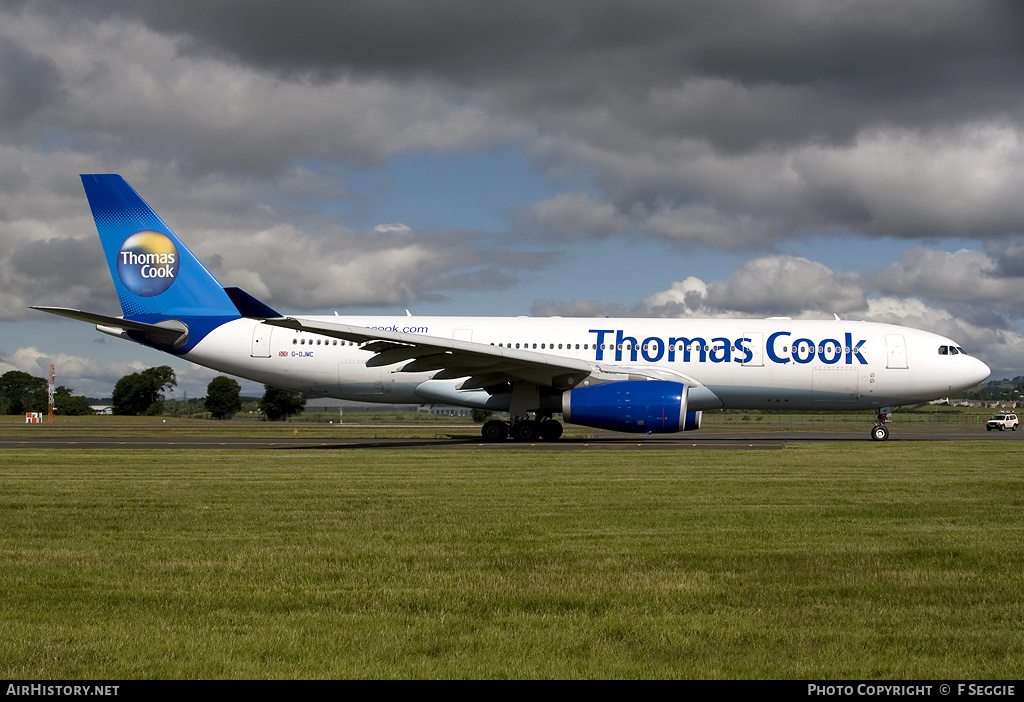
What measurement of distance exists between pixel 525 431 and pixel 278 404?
171 ft

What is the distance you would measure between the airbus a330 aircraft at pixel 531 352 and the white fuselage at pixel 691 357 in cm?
4

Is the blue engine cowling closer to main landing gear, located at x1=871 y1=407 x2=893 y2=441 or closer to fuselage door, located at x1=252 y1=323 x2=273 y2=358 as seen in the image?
main landing gear, located at x1=871 y1=407 x2=893 y2=441

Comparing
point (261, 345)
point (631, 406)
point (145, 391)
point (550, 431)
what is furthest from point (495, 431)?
point (145, 391)

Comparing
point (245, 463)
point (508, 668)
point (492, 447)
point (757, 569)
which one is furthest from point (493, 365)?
point (508, 668)

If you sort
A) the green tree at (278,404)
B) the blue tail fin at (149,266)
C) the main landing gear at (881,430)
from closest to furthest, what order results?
the main landing gear at (881,430)
the blue tail fin at (149,266)
the green tree at (278,404)

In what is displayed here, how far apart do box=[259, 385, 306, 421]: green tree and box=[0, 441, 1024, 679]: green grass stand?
60.6 meters

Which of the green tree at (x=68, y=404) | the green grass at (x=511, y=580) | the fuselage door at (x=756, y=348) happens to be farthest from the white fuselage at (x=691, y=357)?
the green tree at (x=68, y=404)

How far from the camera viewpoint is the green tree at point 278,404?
71375 millimetres

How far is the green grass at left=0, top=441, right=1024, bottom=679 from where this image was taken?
4.41 metres

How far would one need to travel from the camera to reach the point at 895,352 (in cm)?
2531

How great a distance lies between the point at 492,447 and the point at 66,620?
1685 centimetres

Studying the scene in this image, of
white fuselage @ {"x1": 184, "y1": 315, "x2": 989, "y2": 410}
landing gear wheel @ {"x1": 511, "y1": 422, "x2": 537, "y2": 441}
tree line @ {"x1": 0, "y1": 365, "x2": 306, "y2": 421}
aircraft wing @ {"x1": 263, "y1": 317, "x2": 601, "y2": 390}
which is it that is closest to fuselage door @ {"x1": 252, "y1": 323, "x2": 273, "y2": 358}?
white fuselage @ {"x1": 184, "y1": 315, "x2": 989, "y2": 410}

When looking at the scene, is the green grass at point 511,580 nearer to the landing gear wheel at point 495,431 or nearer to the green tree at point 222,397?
the landing gear wheel at point 495,431

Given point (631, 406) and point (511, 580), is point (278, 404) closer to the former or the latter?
point (631, 406)
